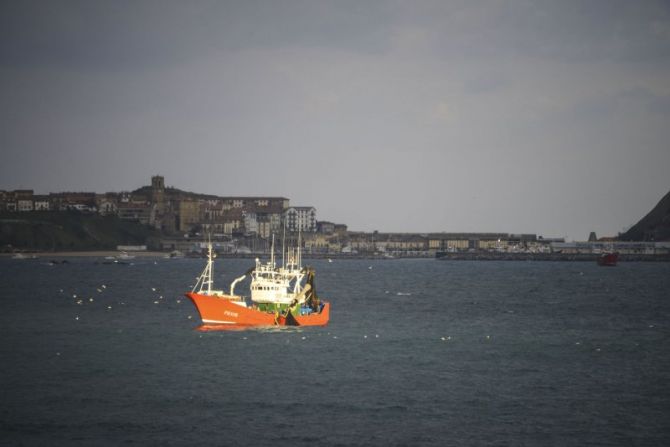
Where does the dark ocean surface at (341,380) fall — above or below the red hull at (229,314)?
below

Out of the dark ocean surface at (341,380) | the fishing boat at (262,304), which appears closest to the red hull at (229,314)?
the fishing boat at (262,304)

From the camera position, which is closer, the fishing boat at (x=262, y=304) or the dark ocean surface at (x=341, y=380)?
the dark ocean surface at (x=341, y=380)

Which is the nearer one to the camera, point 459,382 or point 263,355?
point 459,382

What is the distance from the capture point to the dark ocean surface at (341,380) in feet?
120

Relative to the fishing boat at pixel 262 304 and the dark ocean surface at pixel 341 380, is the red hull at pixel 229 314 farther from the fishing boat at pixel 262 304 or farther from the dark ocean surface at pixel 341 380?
the dark ocean surface at pixel 341 380

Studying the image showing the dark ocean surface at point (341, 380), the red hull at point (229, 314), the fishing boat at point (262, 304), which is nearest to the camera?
the dark ocean surface at point (341, 380)

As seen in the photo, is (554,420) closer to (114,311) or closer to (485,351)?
(485,351)

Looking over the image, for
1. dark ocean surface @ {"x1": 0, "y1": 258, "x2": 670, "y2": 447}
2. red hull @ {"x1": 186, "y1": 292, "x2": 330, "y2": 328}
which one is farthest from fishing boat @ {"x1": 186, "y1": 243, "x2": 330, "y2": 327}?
dark ocean surface @ {"x1": 0, "y1": 258, "x2": 670, "y2": 447}

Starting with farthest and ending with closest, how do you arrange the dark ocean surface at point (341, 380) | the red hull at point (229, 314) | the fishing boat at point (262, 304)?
the fishing boat at point (262, 304) < the red hull at point (229, 314) < the dark ocean surface at point (341, 380)

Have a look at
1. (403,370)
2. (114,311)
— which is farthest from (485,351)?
(114,311)

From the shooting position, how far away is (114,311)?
8675 cm

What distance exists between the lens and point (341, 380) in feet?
156

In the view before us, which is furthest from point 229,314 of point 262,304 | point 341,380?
point 341,380

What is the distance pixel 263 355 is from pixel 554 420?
21.0 meters
